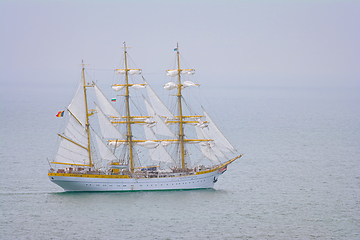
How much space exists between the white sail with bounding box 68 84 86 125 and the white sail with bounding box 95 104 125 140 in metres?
2.03

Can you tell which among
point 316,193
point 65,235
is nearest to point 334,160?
point 316,193

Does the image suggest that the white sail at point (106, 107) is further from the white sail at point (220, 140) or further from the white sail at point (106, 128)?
the white sail at point (220, 140)

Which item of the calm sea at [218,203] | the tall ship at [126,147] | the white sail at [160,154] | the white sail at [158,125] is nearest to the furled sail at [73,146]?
the tall ship at [126,147]

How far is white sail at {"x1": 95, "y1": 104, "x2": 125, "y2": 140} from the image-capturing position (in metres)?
69.8

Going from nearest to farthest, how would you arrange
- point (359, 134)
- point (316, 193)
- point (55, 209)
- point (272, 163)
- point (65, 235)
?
1. point (65, 235)
2. point (55, 209)
3. point (316, 193)
4. point (272, 163)
5. point (359, 134)

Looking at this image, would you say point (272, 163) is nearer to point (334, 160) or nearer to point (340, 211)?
point (334, 160)

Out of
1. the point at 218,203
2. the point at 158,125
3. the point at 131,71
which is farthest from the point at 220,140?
the point at 131,71

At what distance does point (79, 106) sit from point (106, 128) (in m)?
4.66

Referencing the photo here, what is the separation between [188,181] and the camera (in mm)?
69688

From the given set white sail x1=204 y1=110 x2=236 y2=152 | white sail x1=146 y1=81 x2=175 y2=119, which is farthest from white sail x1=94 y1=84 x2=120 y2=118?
white sail x1=204 y1=110 x2=236 y2=152

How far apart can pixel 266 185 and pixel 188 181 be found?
1072 cm

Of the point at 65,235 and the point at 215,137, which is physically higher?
the point at 215,137

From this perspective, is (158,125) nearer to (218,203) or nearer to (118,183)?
(118,183)

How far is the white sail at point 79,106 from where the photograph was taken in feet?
225
